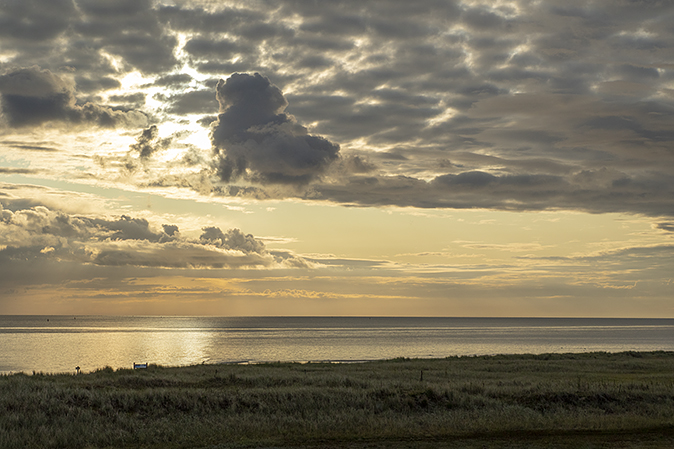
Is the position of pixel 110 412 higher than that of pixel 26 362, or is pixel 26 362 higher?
pixel 110 412

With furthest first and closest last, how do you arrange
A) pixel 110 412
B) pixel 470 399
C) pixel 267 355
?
pixel 267 355 < pixel 470 399 < pixel 110 412

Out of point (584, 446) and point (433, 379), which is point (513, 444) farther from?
point (433, 379)

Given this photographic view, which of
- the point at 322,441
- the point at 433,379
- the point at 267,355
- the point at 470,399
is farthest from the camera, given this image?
the point at 267,355

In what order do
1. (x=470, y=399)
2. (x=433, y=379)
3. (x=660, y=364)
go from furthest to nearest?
1. (x=660, y=364)
2. (x=433, y=379)
3. (x=470, y=399)

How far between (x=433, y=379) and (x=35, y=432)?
3097 cm

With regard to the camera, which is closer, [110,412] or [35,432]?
[35,432]

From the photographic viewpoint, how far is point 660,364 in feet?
197

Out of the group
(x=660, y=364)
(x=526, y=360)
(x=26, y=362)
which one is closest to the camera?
(x=660, y=364)

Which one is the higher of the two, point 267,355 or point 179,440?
point 179,440

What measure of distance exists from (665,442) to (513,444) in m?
5.78

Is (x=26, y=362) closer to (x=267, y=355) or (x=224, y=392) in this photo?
(x=267, y=355)

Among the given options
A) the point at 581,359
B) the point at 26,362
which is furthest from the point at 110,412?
the point at 26,362

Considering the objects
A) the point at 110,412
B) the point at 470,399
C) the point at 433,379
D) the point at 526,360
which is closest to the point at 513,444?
the point at 470,399

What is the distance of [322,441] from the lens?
2069 centimetres
